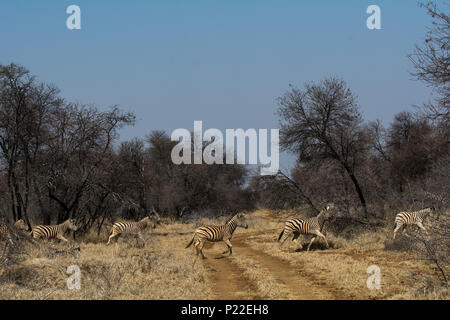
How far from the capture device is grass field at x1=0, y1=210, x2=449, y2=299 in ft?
28.7

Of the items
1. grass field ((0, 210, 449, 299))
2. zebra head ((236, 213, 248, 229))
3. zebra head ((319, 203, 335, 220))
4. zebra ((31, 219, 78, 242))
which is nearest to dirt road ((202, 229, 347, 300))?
grass field ((0, 210, 449, 299))

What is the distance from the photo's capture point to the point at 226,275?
1166 cm

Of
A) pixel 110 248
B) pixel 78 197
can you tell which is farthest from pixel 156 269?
pixel 78 197

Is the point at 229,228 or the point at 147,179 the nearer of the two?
the point at 229,228

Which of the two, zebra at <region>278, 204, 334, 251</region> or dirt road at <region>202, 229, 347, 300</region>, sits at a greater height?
zebra at <region>278, 204, 334, 251</region>

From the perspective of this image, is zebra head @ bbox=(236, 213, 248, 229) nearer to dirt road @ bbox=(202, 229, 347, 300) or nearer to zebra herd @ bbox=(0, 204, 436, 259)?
zebra herd @ bbox=(0, 204, 436, 259)

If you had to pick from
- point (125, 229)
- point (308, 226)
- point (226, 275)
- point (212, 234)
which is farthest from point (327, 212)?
point (125, 229)

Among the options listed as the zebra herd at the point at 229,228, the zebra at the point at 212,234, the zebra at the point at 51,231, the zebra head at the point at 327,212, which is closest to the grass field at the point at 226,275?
the zebra at the point at 212,234

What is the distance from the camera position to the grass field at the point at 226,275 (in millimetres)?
8758

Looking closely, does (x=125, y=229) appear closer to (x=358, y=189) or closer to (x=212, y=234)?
(x=212, y=234)

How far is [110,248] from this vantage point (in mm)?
16438

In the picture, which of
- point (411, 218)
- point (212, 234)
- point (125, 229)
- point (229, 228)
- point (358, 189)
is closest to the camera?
point (411, 218)

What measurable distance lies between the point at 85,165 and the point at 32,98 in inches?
126
